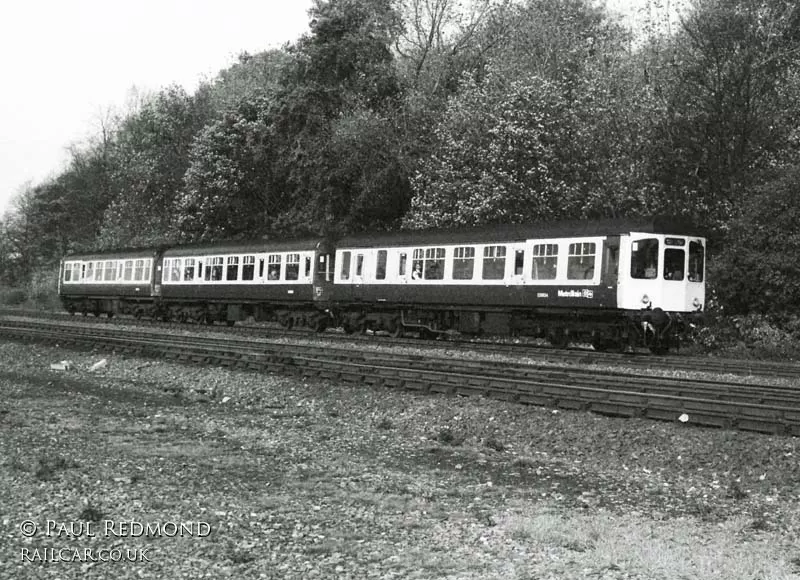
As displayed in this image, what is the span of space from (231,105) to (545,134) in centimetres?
2248

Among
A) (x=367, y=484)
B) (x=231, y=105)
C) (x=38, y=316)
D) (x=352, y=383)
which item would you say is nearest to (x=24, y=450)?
(x=367, y=484)

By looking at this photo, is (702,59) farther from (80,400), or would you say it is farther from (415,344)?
(80,400)

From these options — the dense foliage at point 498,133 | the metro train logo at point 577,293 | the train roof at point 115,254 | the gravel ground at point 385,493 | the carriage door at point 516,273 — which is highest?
the dense foliage at point 498,133

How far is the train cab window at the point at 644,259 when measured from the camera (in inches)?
848

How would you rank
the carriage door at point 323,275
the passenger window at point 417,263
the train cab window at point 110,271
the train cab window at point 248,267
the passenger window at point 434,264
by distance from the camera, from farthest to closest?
the train cab window at point 110,271 → the train cab window at point 248,267 → the carriage door at point 323,275 → the passenger window at point 417,263 → the passenger window at point 434,264

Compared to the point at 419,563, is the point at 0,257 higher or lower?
higher

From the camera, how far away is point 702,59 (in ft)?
93.1

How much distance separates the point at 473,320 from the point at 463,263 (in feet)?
5.14

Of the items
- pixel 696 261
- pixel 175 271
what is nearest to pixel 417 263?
pixel 696 261

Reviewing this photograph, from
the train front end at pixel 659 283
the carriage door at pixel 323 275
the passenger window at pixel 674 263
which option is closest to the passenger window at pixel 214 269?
the carriage door at pixel 323 275

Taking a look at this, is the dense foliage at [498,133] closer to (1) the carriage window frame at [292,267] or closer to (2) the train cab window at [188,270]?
(1) the carriage window frame at [292,267]

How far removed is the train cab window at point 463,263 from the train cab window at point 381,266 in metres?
2.99

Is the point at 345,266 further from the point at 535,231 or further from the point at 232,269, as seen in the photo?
the point at 535,231

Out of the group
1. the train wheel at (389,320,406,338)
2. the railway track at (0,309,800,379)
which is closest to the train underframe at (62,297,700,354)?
the train wheel at (389,320,406,338)
